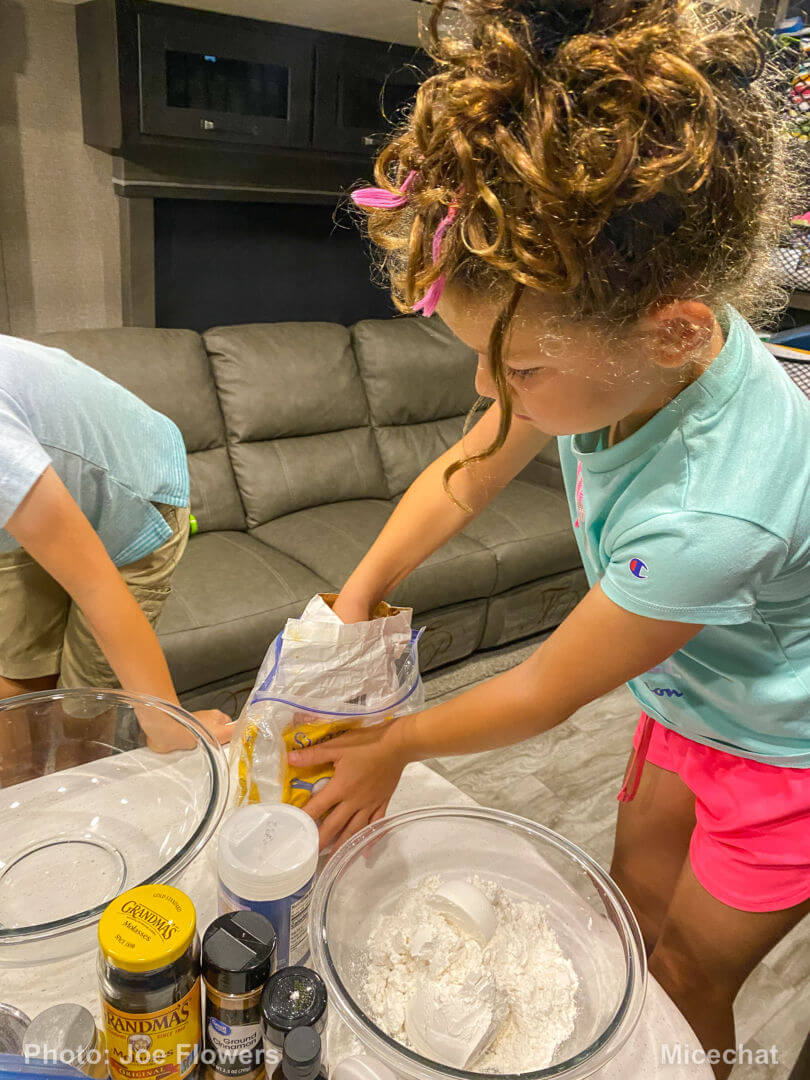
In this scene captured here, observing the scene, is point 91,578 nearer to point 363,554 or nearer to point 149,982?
point 149,982

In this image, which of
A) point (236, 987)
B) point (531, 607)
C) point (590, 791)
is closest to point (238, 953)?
point (236, 987)

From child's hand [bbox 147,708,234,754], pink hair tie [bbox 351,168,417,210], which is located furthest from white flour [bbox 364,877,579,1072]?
pink hair tie [bbox 351,168,417,210]

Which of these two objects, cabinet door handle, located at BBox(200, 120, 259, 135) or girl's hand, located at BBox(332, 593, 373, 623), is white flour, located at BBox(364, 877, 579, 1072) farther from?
cabinet door handle, located at BBox(200, 120, 259, 135)

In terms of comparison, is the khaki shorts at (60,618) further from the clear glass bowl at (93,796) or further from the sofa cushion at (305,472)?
the sofa cushion at (305,472)

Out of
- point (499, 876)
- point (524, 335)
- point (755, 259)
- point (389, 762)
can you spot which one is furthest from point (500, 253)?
point (499, 876)

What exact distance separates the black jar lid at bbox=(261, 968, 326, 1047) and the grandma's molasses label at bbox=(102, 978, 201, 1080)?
5 centimetres

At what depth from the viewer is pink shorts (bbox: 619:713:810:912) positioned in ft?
2.93

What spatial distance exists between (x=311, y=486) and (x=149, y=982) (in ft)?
7.40

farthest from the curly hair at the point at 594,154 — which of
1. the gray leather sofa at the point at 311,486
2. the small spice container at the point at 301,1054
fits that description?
the gray leather sofa at the point at 311,486

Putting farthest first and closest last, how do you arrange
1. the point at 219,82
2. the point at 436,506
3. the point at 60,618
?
1. the point at 219,82
2. the point at 60,618
3. the point at 436,506

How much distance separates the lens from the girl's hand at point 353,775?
2.46 feet

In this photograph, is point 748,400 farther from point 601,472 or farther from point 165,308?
point 165,308

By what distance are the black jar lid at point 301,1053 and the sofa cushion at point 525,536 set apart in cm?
208

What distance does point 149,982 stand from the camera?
1.64 ft
